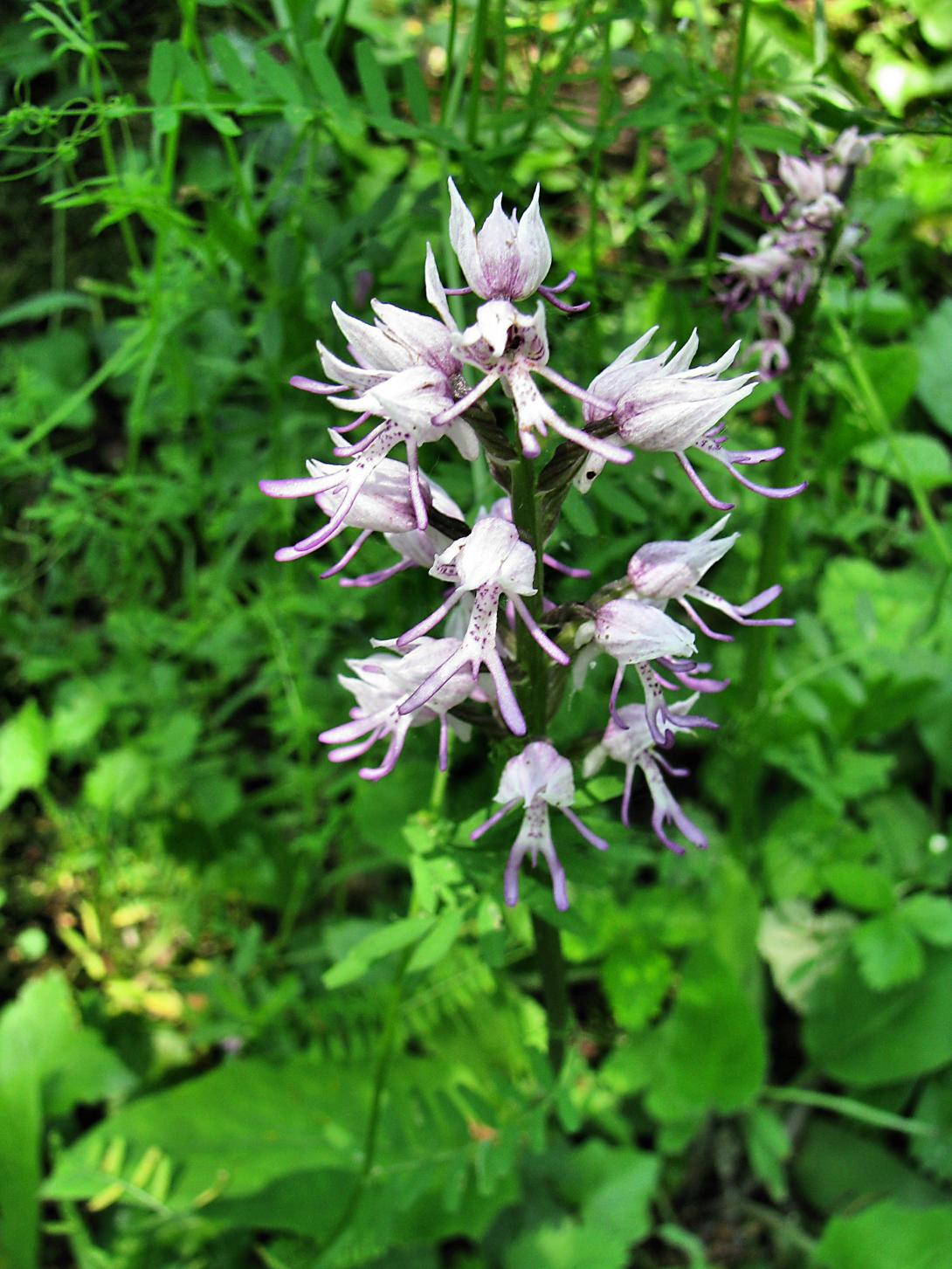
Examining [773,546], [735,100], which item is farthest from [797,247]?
[773,546]

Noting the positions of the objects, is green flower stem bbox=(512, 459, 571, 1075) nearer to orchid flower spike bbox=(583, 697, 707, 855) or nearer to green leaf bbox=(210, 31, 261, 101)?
orchid flower spike bbox=(583, 697, 707, 855)

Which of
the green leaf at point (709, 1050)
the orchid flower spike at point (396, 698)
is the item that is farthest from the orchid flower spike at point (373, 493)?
the green leaf at point (709, 1050)

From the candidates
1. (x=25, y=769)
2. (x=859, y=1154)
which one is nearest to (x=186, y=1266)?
(x=25, y=769)

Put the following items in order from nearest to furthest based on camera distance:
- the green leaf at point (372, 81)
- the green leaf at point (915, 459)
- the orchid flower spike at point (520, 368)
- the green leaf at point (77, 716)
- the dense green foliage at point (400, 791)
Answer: the orchid flower spike at point (520, 368)
the green leaf at point (372, 81)
the dense green foliage at point (400, 791)
the green leaf at point (77, 716)
the green leaf at point (915, 459)

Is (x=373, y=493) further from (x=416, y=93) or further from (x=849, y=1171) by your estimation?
(x=849, y=1171)

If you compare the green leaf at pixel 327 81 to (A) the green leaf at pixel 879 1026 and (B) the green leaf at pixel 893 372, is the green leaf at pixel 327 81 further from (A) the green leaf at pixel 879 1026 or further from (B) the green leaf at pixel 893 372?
(A) the green leaf at pixel 879 1026

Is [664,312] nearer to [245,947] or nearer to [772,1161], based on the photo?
[245,947]
